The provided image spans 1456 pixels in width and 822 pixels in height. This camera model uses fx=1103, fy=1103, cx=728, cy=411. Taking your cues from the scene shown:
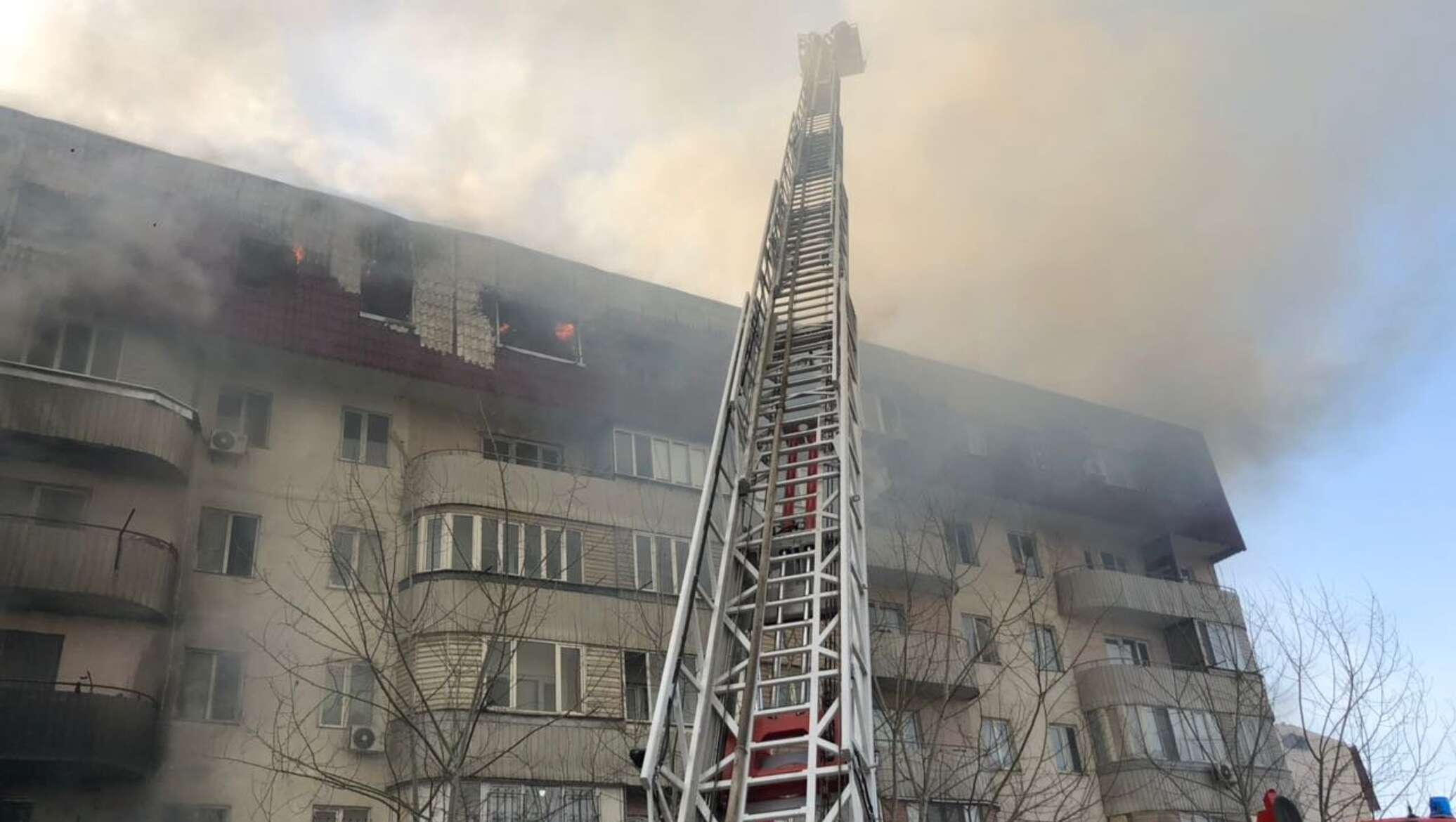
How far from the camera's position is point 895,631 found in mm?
21453

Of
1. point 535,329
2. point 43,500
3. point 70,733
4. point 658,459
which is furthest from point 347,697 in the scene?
point 535,329

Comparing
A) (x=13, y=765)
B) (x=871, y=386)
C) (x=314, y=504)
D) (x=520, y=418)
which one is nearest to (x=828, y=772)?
(x=13, y=765)

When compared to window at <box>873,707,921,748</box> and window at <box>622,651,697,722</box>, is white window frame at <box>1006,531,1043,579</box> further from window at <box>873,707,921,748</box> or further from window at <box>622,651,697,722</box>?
window at <box>622,651,697,722</box>

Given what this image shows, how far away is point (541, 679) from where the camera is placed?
1664cm

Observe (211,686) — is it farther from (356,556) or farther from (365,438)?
(365,438)

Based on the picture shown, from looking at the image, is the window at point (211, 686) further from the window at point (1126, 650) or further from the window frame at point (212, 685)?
the window at point (1126, 650)

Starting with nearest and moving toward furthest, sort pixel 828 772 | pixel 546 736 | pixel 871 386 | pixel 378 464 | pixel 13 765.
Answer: pixel 828 772 → pixel 13 765 → pixel 546 736 → pixel 378 464 → pixel 871 386

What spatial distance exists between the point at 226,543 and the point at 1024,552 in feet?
56.1

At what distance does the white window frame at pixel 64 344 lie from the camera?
15.6 metres

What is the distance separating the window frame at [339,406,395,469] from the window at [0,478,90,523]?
3821 millimetres

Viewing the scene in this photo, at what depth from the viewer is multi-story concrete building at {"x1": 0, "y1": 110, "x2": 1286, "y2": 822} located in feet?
47.1

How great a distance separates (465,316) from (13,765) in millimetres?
9571

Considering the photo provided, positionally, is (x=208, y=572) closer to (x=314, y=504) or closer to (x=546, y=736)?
(x=314, y=504)

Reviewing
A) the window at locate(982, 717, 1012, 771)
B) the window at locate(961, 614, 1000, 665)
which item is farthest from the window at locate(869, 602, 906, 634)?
the window at locate(982, 717, 1012, 771)
